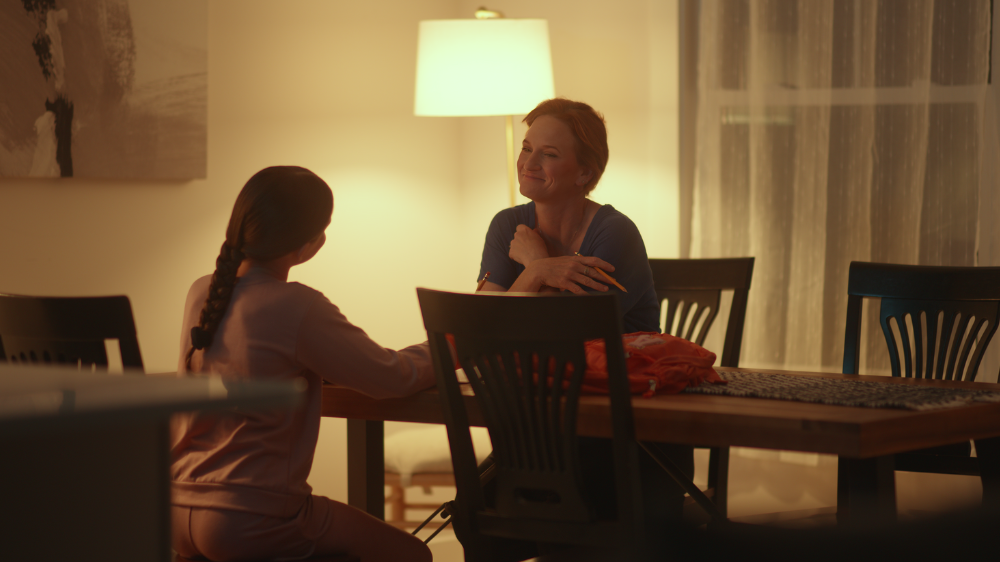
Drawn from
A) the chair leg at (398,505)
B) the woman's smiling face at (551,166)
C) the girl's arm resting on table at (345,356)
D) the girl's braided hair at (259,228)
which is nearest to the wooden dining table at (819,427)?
the girl's arm resting on table at (345,356)

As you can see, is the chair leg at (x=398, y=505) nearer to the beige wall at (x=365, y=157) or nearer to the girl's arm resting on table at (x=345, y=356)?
the beige wall at (x=365, y=157)

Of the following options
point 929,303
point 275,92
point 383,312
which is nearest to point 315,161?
point 275,92

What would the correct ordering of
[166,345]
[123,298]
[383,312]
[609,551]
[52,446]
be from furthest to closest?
[383,312] < [166,345] < [123,298] < [609,551] < [52,446]

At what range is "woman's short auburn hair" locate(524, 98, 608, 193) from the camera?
231 cm

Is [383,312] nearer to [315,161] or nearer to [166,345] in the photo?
[315,161]

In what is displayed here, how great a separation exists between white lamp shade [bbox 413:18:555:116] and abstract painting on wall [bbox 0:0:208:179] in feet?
2.49

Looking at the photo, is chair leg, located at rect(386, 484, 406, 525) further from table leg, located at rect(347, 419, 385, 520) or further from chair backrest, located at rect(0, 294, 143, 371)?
chair backrest, located at rect(0, 294, 143, 371)

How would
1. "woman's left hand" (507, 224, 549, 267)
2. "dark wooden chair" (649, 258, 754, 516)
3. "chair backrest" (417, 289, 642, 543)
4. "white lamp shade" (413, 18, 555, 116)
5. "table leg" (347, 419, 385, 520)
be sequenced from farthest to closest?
"white lamp shade" (413, 18, 555, 116), "dark wooden chair" (649, 258, 754, 516), "woman's left hand" (507, 224, 549, 267), "table leg" (347, 419, 385, 520), "chair backrest" (417, 289, 642, 543)

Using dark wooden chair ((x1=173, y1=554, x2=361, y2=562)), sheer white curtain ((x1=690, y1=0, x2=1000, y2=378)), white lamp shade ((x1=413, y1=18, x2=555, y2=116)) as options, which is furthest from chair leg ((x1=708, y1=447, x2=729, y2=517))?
white lamp shade ((x1=413, y1=18, x2=555, y2=116))

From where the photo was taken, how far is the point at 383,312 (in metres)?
3.67

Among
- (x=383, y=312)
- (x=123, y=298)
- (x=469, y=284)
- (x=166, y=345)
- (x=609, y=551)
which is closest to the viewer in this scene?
(x=609, y=551)

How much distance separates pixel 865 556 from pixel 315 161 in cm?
288

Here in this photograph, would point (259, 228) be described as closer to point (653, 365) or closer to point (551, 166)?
point (653, 365)

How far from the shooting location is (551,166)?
227 cm
